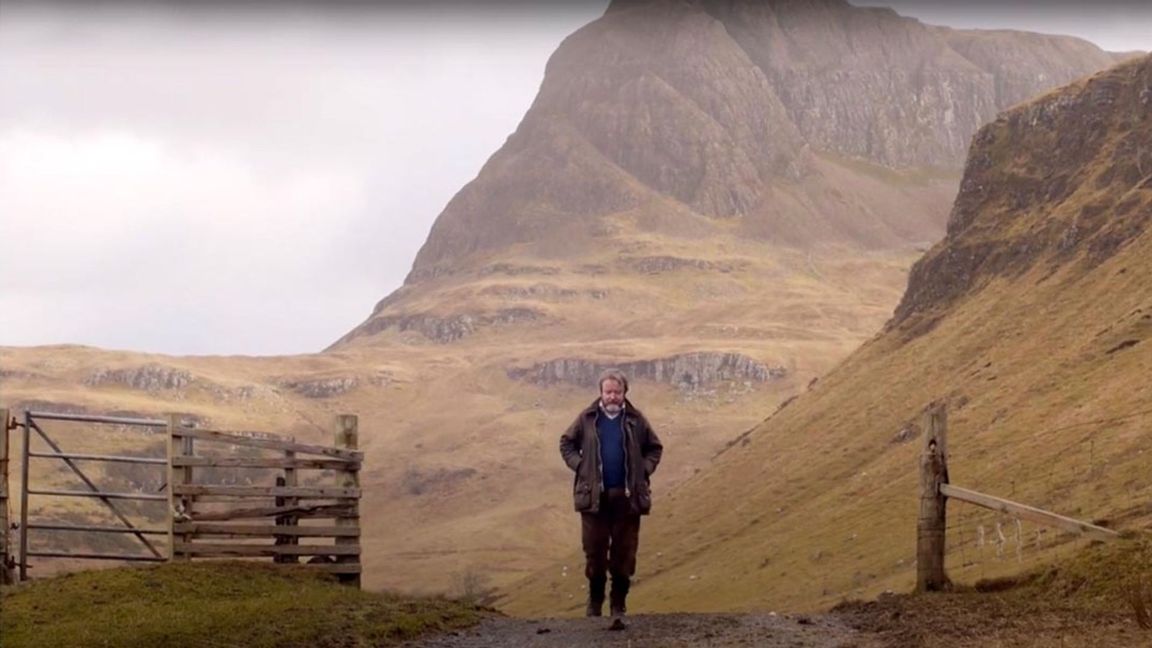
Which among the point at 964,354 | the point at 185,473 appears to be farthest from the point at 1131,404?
the point at 185,473

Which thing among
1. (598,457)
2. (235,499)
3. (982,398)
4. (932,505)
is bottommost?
(932,505)

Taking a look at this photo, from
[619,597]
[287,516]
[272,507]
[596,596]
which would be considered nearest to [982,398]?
[287,516]

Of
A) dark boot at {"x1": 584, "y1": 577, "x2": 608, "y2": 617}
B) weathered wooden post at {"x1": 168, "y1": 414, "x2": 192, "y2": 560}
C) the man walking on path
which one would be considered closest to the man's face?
the man walking on path

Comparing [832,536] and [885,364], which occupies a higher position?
[885,364]

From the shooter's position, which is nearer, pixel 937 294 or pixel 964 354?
pixel 964 354

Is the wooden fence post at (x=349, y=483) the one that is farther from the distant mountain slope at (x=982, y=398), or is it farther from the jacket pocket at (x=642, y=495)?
the distant mountain slope at (x=982, y=398)

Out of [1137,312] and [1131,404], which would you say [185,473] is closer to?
[1131,404]

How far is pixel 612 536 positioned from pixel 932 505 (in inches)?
154

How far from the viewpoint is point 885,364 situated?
153 metres

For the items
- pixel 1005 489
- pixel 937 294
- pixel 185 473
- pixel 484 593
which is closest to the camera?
Answer: pixel 185 473

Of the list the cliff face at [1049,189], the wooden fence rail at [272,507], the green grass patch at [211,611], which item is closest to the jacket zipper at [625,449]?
the green grass patch at [211,611]

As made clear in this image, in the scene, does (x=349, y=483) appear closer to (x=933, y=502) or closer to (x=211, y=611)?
(x=211, y=611)

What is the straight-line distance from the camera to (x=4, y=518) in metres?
20.7

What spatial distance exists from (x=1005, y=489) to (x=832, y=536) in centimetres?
1358
